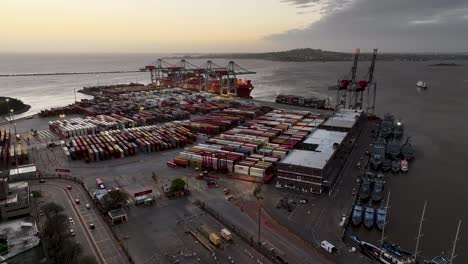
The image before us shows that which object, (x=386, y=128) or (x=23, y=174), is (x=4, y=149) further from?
(x=386, y=128)

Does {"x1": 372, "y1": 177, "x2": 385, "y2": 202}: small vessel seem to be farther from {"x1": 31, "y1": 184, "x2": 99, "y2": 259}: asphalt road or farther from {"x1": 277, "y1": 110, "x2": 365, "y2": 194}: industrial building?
{"x1": 31, "y1": 184, "x2": 99, "y2": 259}: asphalt road

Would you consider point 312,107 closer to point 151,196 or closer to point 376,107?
point 376,107

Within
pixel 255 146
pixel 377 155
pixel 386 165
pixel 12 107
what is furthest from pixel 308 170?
pixel 12 107

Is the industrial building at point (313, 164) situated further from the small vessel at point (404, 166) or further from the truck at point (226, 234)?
the truck at point (226, 234)

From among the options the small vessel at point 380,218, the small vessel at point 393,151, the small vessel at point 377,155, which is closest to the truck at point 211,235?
the small vessel at point 380,218

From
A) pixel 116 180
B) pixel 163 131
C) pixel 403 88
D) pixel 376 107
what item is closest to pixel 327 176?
pixel 116 180

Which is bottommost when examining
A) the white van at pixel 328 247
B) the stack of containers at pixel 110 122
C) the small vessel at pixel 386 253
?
the small vessel at pixel 386 253
